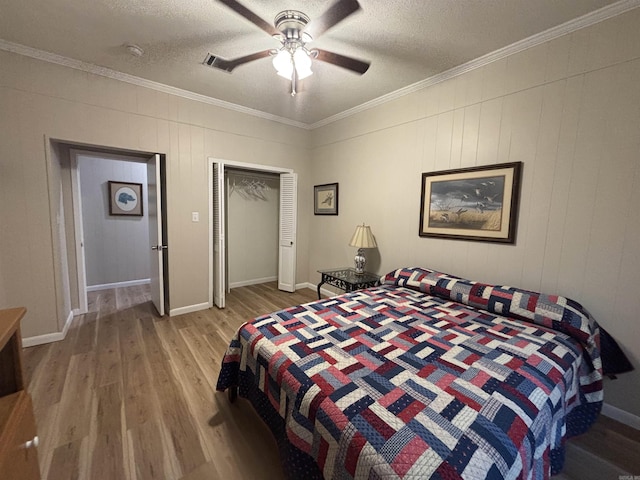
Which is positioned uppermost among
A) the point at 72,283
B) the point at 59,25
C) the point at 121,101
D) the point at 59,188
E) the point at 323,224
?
the point at 59,25

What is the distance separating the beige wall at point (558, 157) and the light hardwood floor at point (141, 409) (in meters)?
2.23

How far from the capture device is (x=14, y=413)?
2.81 ft

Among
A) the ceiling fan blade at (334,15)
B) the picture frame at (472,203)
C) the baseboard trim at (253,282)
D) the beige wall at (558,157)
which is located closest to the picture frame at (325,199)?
the beige wall at (558,157)

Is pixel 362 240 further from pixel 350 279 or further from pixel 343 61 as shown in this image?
pixel 343 61

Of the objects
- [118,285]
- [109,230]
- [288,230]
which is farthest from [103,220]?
[288,230]

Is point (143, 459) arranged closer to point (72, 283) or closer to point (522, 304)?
point (522, 304)

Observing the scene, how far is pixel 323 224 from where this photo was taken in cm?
413

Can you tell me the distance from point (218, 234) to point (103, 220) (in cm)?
233

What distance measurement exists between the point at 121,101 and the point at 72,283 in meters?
2.18

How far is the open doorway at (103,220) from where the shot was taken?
3.00 metres

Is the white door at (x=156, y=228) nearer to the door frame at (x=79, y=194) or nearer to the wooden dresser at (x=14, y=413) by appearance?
the door frame at (x=79, y=194)

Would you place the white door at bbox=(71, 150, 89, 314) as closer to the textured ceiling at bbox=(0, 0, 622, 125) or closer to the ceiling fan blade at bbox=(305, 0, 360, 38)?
the textured ceiling at bbox=(0, 0, 622, 125)

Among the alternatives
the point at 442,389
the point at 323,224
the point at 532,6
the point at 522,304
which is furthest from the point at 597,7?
the point at 323,224

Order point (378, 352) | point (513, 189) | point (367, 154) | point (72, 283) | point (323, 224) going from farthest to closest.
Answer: point (323, 224), point (367, 154), point (72, 283), point (513, 189), point (378, 352)
